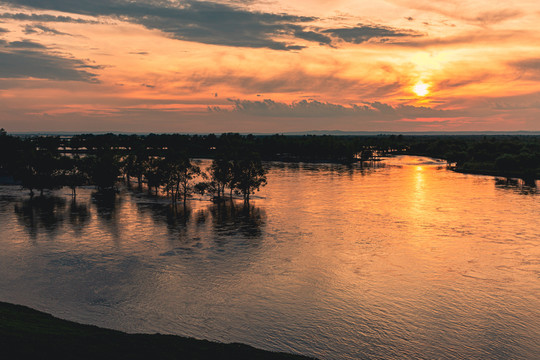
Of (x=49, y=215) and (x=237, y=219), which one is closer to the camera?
(x=237, y=219)

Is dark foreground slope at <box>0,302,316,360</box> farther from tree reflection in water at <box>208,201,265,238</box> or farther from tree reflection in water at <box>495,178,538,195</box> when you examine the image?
tree reflection in water at <box>495,178,538,195</box>

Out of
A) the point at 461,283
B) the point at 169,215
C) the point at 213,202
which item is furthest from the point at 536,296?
the point at 213,202

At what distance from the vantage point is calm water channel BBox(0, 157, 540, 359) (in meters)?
44.4

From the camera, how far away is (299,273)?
61.4 meters

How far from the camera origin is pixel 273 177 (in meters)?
177

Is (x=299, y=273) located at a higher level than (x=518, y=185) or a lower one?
lower

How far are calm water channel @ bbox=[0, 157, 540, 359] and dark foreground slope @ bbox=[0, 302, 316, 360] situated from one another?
428cm

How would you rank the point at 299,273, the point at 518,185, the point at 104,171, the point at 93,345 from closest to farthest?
the point at 93,345
the point at 299,273
the point at 104,171
the point at 518,185

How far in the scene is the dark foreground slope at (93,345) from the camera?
1313 inches

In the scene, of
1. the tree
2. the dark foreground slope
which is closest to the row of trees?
the tree

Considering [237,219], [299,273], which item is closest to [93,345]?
[299,273]

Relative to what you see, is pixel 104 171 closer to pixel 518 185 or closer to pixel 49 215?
pixel 49 215

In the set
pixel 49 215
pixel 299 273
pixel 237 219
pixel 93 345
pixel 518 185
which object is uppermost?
pixel 518 185

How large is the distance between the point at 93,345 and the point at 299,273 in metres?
31.9
